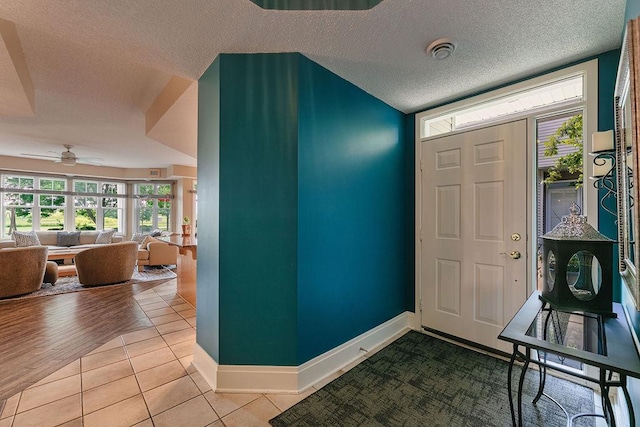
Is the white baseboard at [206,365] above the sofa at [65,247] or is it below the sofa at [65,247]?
below

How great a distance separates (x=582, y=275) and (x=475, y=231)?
109 cm

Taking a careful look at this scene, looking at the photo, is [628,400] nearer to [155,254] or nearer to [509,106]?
[509,106]

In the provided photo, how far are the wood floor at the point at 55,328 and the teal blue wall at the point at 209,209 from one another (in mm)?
1274

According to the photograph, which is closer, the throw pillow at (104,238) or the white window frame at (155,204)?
the throw pillow at (104,238)

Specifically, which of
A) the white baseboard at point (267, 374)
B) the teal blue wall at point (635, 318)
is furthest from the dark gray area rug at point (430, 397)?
the teal blue wall at point (635, 318)

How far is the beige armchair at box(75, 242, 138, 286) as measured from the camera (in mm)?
4625

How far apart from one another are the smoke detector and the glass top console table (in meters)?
1.73

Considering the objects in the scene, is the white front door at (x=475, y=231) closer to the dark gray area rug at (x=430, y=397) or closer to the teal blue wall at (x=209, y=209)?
the dark gray area rug at (x=430, y=397)

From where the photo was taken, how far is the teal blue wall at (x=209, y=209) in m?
2.01

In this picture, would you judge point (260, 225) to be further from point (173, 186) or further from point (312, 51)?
point (173, 186)

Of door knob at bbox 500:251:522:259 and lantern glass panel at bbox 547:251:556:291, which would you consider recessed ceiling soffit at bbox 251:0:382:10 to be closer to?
lantern glass panel at bbox 547:251:556:291

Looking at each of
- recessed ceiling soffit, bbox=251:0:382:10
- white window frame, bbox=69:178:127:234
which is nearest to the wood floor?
recessed ceiling soffit, bbox=251:0:382:10

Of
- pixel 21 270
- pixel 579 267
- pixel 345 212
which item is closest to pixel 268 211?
pixel 345 212

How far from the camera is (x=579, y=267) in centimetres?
153
